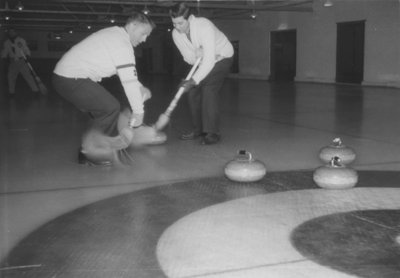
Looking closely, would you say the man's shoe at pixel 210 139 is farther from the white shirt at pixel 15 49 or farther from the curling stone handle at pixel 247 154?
the white shirt at pixel 15 49

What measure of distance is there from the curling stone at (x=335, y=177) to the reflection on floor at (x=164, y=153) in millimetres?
156

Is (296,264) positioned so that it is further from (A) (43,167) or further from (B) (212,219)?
(A) (43,167)

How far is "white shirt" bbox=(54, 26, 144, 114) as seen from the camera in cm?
412

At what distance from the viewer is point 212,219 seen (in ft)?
9.53

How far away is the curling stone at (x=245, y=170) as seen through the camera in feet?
11.9

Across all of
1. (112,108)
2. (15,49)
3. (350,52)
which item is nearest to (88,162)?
(112,108)

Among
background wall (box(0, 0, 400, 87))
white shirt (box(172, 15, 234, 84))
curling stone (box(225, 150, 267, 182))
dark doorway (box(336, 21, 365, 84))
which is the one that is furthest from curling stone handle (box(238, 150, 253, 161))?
dark doorway (box(336, 21, 365, 84))

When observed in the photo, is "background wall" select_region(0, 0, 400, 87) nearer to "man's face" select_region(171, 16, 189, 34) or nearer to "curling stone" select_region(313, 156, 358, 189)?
"man's face" select_region(171, 16, 189, 34)

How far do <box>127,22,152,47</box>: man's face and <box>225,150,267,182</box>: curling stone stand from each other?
1.32 metres

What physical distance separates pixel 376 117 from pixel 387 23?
9837 millimetres

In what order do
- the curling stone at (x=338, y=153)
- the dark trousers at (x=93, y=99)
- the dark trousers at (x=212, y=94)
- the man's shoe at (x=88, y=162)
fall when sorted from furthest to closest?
the dark trousers at (x=212, y=94) → the man's shoe at (x=88, y=162) → the dark trousers at (x=93, y=99) → the curling stone at (x=338, y=153)

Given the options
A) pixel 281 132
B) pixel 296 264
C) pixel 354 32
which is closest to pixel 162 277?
pixel 296 264

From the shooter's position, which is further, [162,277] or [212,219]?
[212,219]

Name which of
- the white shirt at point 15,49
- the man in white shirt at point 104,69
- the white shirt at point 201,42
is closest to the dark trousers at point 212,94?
the white shirt at point 201,42
